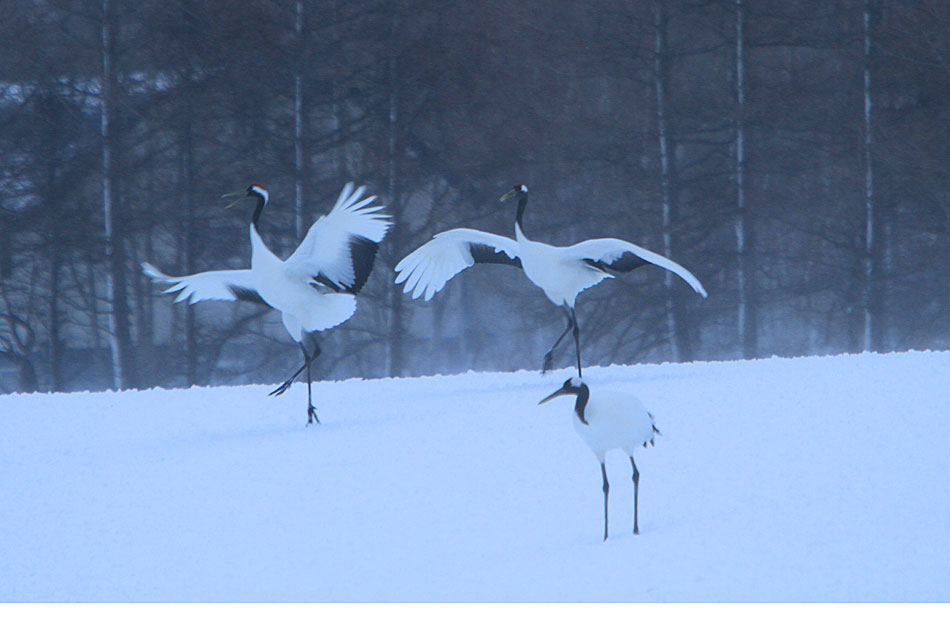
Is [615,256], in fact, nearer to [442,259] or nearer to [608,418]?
[442,259]

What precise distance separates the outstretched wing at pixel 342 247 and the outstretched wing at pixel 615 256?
3.72 feet

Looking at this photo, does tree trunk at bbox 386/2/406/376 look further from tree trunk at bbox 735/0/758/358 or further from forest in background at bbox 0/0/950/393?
tree trunk at bbox 735/0/758/358

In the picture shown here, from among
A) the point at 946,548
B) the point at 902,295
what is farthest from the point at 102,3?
the point at 946,548

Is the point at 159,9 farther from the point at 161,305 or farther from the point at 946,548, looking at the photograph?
the point at 946,548

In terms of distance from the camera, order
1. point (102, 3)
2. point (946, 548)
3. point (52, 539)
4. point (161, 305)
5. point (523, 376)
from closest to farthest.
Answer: point (946, 548), point (52, 539), point (523, 376), point (102, 3), point (161, 305)

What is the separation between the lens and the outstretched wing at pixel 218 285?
6.01m

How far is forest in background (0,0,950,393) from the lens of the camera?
11.0 meters

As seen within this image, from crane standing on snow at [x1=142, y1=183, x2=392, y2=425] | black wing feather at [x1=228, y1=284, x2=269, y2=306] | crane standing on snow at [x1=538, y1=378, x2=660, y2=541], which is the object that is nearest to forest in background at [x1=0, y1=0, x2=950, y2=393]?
black wing feather at [x1=228, y1=284, x2=269, y2=306]

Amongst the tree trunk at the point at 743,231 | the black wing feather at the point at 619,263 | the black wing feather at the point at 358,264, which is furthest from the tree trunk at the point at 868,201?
the black wing feather at the point at 358,264

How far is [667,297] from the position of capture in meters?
11.6

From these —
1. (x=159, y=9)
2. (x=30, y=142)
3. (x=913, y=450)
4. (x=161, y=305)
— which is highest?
(x=159, y=9)

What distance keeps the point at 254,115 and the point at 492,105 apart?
8.04 ft

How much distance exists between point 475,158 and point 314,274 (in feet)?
18.3

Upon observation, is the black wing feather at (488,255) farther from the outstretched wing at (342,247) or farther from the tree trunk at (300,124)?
the tree trunk at (300,124)
